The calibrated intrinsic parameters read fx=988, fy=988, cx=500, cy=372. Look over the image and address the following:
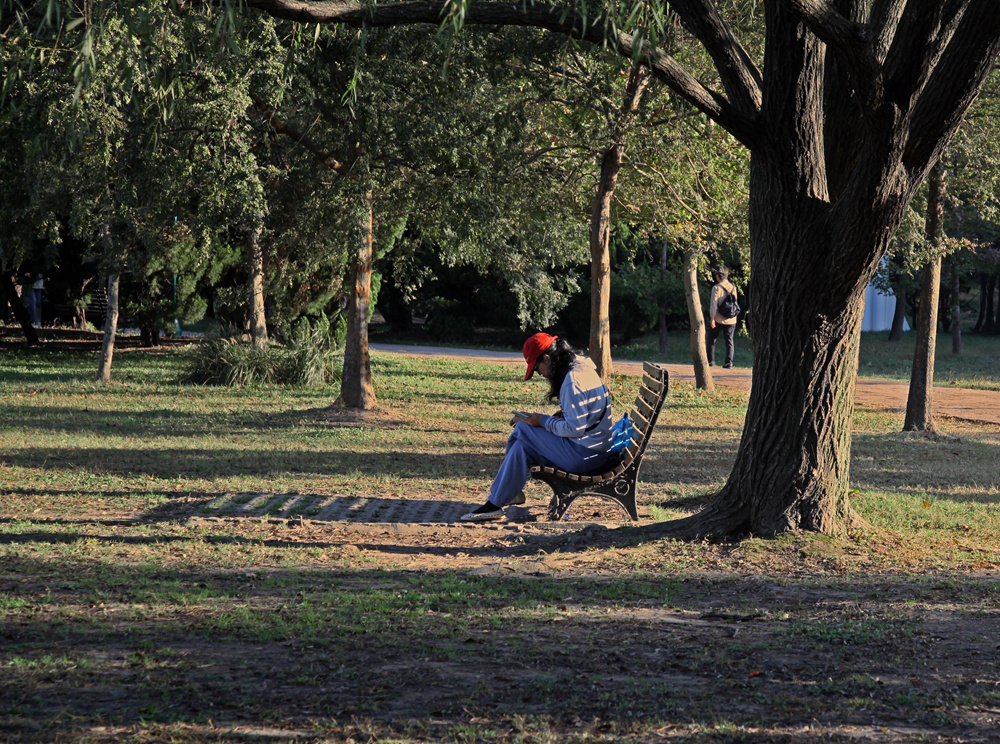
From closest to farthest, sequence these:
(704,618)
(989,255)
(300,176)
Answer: (704,618) → (300,176) → (989,255)

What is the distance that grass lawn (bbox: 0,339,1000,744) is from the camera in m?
3.48

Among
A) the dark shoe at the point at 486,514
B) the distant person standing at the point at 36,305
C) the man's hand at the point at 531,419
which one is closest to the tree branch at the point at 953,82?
the man's hand at the point at 531,419

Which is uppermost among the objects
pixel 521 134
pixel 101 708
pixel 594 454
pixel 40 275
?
pixel 521 134

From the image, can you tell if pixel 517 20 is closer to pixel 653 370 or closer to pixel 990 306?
pixel 653 370

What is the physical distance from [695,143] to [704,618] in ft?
35.3

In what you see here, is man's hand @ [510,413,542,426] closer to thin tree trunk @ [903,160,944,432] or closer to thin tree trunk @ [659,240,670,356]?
thin tree trunk @ [903,160,944,432]

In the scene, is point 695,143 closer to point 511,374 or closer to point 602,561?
point 511,374

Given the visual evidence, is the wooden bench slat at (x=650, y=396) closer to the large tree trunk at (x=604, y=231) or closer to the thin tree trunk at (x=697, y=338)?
the large tree trunk at (x=604, y=231)

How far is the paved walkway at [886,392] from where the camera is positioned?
53.1 ft

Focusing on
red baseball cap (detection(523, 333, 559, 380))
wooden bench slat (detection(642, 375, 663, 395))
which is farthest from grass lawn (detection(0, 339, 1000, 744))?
red baseball cap (detection(523, 333, 559, 380))

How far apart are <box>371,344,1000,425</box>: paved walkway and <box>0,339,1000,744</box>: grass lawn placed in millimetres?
6598

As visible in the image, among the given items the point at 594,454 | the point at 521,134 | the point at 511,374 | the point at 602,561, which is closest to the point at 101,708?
the point at 602,561

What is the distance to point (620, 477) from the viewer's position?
7238mm

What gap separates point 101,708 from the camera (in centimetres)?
351
